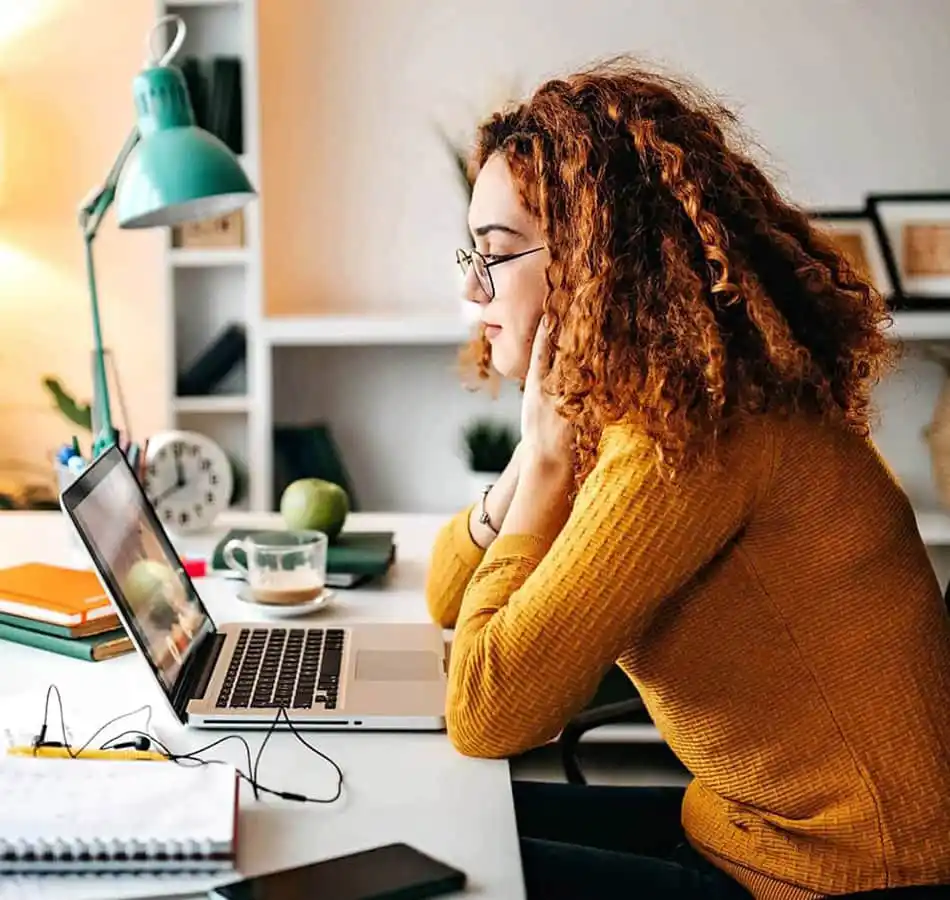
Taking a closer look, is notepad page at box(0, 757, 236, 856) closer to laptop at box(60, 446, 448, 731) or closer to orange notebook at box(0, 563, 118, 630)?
laptop at box(60, 446, 448, 731)

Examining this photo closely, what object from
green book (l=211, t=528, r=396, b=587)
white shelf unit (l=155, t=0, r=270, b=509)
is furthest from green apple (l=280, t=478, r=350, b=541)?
white shelf unit (l=155, t=0, r=270, b=509)

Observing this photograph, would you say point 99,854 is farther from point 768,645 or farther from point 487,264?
point 487,264

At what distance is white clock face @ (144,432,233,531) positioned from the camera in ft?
6.88

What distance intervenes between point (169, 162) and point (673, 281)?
1.00 m

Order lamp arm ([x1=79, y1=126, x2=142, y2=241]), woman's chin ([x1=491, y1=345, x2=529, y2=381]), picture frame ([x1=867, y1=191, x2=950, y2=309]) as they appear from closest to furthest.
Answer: woman's chin ([x1=491, y1=345, x2=529, y2=381]) < lamp arm ([x1=79, y1=126, x2=142, y2=241]) < picture frame ([x1=867, y1=191, x2=950, y2=309])

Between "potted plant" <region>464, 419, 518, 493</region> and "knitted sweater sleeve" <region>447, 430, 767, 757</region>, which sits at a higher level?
"knitted sweater sleeve" <region>447, 430, 767, 757</region>

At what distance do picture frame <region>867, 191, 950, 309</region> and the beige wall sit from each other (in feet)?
5.74

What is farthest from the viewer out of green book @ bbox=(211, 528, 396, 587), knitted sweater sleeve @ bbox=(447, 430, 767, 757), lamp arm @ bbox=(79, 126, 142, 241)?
lamp arm @ bbox=(79, 126, 142, 241)

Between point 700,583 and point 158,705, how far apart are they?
551 mm

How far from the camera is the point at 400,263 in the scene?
3.22 meters

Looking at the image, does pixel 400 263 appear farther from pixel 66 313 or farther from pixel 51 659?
pixel 51 659

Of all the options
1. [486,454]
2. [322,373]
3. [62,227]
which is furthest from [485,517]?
[62,227]

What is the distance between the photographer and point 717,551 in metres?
1.10

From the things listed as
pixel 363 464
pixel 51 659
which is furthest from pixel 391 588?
pixel 363 464
